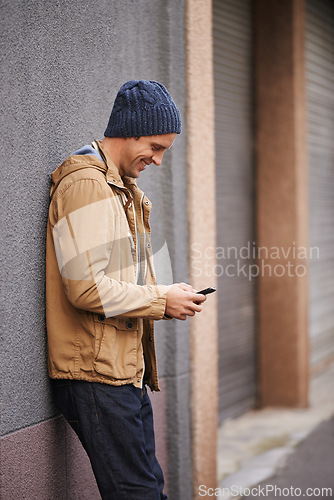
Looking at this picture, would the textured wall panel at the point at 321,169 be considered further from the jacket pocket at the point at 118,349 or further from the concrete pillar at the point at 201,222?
the jacket pocket at the point at 118,349

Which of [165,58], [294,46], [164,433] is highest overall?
[294,46]

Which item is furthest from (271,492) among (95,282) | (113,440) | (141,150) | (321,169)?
(321,169)

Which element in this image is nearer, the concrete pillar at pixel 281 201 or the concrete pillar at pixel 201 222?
the concrete pillar at pixel 201 222

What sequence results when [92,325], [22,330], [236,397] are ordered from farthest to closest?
[236,397], [22,330], [92,325]

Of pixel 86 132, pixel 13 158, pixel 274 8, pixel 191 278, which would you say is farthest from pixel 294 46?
pixel 13 158

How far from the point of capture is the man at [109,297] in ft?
8.03

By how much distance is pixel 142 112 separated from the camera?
259 cm

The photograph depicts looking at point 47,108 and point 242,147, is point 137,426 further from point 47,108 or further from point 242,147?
point 242,147

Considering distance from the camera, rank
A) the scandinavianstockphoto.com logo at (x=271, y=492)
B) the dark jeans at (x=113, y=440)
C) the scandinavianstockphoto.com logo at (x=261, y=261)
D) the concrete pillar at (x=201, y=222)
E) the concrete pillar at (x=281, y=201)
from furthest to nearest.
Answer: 1. the concrete pillar at (x=281, y=201)
2. the scandinavianstockphoto.com logo at (x=261, y=261)
3. the scandinavianstockphoto.com logo at (x=271, y=492)
4. the concrete pillar at (x=201, y=222)
5. the dark jeans at (x=113, y=440)

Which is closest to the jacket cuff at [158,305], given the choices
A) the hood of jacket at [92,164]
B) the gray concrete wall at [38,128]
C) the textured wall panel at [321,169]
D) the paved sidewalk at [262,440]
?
the hood of jacket at [92,164]

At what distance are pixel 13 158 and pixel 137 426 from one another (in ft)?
4.06

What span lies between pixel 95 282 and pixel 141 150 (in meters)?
0.61

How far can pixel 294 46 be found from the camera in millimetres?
6309

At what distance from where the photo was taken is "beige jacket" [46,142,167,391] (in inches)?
95.7
